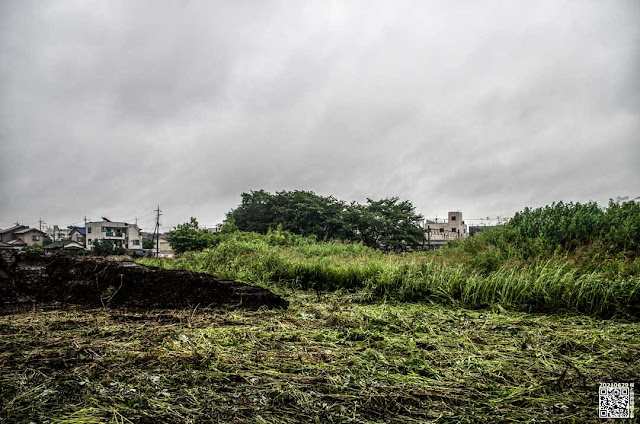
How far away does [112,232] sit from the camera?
127ft

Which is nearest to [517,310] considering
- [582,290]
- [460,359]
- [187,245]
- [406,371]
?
[582,290]

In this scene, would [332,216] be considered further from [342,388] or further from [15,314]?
[342,388]

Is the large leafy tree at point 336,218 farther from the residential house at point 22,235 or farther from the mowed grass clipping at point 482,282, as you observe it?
the residential house at point 22,235

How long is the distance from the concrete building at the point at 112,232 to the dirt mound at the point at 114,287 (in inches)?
1444

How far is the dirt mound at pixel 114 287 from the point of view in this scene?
4.08 metres

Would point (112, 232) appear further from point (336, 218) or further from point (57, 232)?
point (336, 218)

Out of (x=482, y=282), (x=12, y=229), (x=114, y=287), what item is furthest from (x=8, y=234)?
(x=482, y=282)

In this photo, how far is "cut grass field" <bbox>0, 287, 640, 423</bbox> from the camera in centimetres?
155

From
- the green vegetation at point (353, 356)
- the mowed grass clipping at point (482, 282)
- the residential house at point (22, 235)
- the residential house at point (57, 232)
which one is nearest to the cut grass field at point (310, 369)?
the green vegetation at point (353, 356)

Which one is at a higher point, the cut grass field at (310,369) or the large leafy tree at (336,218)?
the large leafy tree at (336,218)

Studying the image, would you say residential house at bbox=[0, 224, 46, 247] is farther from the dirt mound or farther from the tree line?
the dirt mound

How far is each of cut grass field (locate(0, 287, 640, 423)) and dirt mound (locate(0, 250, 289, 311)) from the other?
78 centimetres

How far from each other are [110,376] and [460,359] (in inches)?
81.6

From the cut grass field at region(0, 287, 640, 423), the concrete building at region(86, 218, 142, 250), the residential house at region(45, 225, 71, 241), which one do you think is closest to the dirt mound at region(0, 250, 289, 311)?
the cut grass field at region(0, 287, 640, 423)
